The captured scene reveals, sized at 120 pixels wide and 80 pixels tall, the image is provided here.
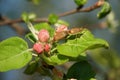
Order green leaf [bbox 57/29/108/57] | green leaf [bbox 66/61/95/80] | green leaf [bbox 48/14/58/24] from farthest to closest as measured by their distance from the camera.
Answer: green leaf [bbox 48/14/58/24]
green leaf [bbox 66/61/95/80]
green leaf [bbox 57/29/108/57]

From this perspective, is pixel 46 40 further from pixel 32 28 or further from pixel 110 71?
pixel 110 71

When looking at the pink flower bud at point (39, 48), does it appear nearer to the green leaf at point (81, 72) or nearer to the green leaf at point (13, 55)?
the green leaf at point (13, 55)

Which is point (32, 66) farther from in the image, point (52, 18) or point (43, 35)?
point (52, 18)

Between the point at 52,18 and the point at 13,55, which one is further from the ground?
the point at 52,18

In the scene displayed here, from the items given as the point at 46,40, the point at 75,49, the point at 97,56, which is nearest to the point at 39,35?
the point at 46,40

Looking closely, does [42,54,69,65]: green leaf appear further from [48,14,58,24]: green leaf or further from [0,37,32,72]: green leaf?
[48,14,58,24]: green leaf

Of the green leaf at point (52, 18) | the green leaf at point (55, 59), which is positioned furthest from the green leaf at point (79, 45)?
the green leaf at point (52, 18)

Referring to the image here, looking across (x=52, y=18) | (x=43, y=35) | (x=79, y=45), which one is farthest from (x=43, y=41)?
(x=52, y=18)

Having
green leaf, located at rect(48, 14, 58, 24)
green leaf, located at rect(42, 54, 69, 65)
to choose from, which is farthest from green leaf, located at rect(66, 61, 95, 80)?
green leaf, located at rect(48, 14, 58, 24)
